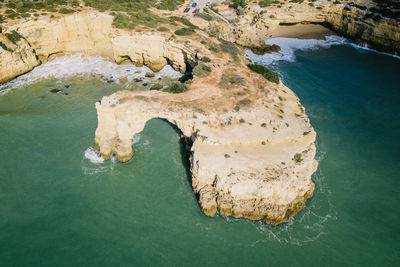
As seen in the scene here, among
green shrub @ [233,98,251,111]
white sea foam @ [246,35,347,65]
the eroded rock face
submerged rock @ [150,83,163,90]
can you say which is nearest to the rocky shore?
the eroded rock face

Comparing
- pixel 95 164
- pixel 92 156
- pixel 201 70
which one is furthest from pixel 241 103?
pixel 92 156

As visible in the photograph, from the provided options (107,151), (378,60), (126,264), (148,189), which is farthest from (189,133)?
(378,60)

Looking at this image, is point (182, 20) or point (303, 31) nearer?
point (182, 20)

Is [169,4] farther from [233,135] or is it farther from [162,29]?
[233,135]

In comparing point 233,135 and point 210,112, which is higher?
point 210,112

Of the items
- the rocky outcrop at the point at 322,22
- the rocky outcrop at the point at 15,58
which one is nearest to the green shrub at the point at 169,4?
the rocky outcrop at the point at 322,22

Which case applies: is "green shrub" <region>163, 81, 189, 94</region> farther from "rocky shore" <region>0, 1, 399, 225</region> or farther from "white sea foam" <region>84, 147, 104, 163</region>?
"white sea foam" <region>84, 147, 104, 163</region>

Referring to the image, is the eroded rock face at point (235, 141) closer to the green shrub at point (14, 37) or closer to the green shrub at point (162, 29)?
the green shrub at point (162, 29)
